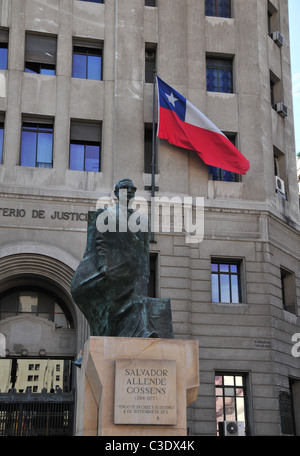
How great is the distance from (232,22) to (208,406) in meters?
14.2

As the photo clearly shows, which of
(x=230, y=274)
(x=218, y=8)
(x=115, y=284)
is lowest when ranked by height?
(x=115, y=284)

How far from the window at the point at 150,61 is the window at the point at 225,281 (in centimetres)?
711

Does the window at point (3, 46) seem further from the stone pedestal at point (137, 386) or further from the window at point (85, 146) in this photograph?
the stone pedestal at point (137, 386)

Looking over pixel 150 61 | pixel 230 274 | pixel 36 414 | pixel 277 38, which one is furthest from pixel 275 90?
pixel 36 414

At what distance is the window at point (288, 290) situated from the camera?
24109 millimetres

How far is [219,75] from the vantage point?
2486 cm

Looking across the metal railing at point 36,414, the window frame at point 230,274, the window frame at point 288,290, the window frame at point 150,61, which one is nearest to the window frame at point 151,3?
the window frame at point 150,61

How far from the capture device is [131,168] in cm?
2223

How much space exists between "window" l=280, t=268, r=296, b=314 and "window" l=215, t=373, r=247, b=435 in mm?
3948

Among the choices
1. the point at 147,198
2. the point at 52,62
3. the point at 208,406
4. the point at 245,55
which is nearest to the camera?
the point at 208,406

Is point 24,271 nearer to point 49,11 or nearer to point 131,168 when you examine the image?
point 131,168

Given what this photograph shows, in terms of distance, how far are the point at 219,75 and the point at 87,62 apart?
4.95m

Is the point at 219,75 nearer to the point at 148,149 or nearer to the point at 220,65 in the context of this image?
the point at 220,65
